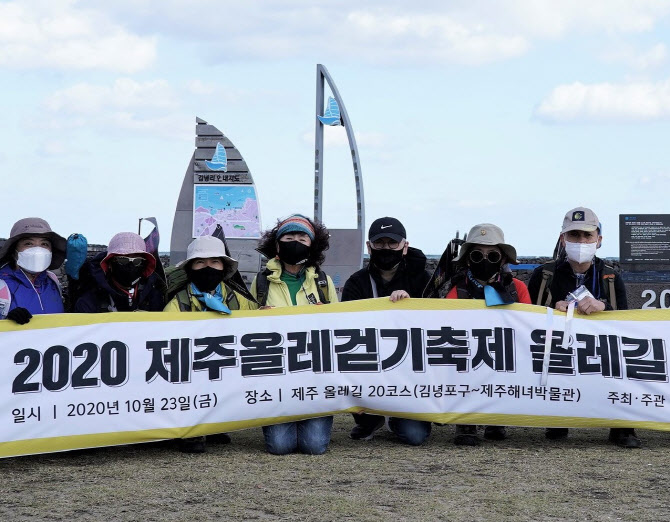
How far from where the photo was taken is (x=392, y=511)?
4719 millimetres

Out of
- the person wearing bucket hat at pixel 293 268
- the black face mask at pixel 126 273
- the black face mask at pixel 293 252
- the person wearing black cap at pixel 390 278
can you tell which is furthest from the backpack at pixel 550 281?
the black face mask at pixel 126 273

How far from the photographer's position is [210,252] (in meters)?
6.36

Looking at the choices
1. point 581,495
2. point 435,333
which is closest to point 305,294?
point 435,333

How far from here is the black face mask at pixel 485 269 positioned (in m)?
6.48

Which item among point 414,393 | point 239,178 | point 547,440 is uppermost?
point 239,178

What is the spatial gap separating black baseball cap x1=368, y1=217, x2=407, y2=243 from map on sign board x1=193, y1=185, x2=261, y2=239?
9.67 meters

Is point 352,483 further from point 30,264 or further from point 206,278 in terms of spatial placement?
point 30,264

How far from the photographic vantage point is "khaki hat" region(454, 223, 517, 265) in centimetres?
642

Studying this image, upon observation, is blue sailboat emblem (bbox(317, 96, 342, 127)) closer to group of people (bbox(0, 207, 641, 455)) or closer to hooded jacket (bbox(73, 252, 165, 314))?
group of people (bbox(0, 207, 641, 455))

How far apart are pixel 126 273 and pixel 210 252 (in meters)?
0.59

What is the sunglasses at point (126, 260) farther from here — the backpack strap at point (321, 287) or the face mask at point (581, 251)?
the face mask at point (581, 251)

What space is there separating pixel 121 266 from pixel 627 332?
349 centimetres

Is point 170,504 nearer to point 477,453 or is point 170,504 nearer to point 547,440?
point 477,453

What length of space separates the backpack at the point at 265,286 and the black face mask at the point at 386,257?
1.28ft
